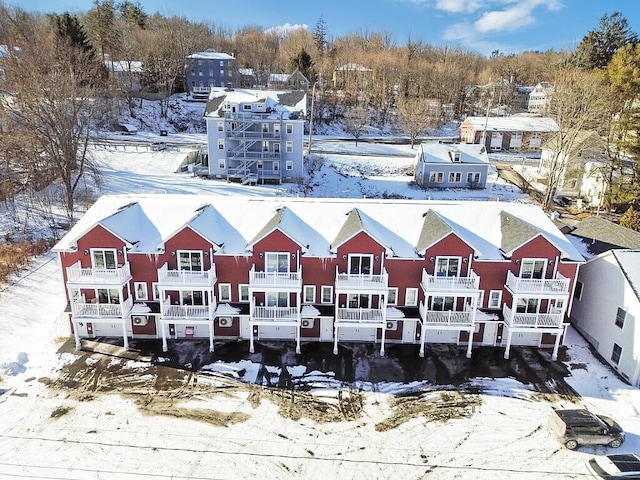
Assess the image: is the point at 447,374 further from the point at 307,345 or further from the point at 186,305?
the point at 186,305

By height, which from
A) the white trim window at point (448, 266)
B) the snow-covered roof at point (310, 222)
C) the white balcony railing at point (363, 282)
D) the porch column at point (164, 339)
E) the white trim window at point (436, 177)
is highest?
the snow-covered roof at point (310, 222)

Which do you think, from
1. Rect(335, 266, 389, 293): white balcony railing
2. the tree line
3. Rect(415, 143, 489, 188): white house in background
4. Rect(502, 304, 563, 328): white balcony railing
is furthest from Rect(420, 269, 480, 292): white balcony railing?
Rect(415, 143, 489, 188): white house in background

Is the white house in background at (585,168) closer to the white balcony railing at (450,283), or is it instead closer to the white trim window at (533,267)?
the white trim window at (533,267)

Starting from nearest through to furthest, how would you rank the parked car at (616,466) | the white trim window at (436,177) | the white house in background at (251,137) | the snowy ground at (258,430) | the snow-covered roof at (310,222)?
the parked car at (616,466), the snowy ground at (258,430), the snow-covered roof at (310,222), the white house in background at (251,137), the white trim window at (436,177)

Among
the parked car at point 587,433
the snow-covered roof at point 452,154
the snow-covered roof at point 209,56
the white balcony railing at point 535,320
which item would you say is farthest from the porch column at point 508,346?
the snow-covered roof at point 209,56

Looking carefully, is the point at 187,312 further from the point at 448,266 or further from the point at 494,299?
the point at 494,299

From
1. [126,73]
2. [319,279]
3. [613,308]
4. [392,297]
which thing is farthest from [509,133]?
[126,73]

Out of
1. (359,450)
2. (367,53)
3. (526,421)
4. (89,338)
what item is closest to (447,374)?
(526,421)

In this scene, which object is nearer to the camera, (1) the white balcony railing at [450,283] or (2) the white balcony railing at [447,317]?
(1) the white balcony railing at [450,283]
